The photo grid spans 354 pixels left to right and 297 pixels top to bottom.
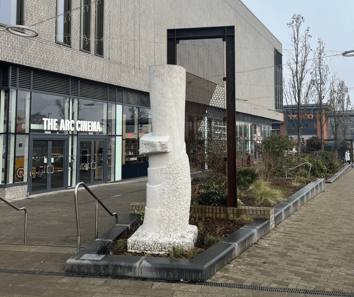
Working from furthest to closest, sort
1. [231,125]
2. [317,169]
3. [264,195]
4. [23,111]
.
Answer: [317,169]
[23,111]
[264,195]
[231,125]

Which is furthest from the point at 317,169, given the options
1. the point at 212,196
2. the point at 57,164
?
the point at 57,164

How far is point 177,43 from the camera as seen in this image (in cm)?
828

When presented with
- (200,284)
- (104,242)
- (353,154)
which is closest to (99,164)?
Result: (104,242)

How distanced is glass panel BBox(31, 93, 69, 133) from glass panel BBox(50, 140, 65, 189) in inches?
25.6

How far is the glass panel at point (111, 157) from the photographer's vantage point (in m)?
17.4

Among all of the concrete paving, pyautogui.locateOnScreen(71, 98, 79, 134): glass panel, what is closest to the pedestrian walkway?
the concrete paving

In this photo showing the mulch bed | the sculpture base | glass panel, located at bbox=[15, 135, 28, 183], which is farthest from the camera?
glass panel, located at bbox=[15, 135, 28, 183]

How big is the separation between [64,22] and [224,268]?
514 inches

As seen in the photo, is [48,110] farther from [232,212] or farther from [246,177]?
[232,212]

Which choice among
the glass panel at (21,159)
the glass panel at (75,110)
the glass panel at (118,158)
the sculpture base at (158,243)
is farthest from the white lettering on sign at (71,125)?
the sculpture base at (158,243)

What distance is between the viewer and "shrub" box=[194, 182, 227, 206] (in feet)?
25.4

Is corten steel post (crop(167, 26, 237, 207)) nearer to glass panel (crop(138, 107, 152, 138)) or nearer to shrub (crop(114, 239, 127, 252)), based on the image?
shrub (crop(114, 239, 127, 252))

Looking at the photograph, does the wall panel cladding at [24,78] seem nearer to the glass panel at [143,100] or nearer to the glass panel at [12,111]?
the glass panel at [12,111]

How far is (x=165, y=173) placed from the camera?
5.40 meters
